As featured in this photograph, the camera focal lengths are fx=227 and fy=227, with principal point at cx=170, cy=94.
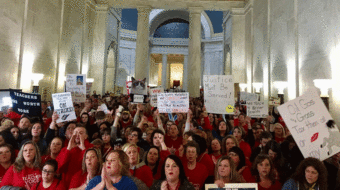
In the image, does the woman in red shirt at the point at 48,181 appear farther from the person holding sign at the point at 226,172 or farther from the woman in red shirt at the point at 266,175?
the woman in red shirt at the point at 266,175

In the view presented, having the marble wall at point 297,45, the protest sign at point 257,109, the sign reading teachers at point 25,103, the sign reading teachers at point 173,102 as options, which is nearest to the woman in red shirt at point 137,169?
the sign reading teachers at point 173,102

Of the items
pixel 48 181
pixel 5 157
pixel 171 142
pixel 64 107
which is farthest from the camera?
pixel 64 107

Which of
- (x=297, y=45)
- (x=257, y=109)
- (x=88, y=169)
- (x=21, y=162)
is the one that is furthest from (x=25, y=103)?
(x=297, y=45)

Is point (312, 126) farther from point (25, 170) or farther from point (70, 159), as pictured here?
point (25, 170)

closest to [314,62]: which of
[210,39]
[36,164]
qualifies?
[36,164]

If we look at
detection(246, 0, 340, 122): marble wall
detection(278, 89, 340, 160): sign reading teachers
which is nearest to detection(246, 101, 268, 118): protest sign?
detection(246, 0, 340, 122): marble wall

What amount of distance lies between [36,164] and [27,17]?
1208 cm

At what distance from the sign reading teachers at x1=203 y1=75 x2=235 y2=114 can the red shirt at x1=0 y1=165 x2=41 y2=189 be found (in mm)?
5618

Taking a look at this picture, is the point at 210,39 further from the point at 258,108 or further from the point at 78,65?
the point at 258,108

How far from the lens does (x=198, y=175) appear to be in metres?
4.00

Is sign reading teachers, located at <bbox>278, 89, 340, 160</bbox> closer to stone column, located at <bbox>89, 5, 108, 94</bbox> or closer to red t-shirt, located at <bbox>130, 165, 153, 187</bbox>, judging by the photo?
red t-shirt, located at <bbox>130, 165, 153, 187</bbox>

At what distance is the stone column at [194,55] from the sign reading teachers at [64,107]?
14.5 m

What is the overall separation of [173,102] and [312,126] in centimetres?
446

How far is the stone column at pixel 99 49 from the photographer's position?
21234mm
